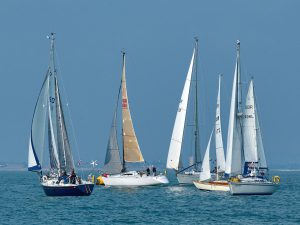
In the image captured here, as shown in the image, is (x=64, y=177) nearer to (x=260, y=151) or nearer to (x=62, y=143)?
(x=62, y=143)

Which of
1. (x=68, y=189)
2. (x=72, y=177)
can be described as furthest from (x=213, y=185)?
(x=68, y=189)

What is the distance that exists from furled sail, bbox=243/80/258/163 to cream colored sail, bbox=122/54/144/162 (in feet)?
59.6

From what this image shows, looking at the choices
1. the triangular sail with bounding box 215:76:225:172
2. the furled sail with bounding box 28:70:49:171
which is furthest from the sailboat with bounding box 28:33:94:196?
the triangular sail with bounding box 215:76:225:172

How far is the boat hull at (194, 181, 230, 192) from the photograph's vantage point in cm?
8481

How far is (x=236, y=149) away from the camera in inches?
3177

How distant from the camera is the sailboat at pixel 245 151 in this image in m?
78.6

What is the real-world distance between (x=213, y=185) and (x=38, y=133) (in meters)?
18.5

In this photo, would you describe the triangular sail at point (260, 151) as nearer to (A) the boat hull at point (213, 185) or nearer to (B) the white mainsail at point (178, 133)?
(A) the boat hull at point (213, 185)

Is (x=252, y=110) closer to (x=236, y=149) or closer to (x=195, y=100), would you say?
(x=236, y=149)

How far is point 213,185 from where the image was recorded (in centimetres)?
8594

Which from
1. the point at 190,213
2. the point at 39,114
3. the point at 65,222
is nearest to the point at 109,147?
the point at 39,114

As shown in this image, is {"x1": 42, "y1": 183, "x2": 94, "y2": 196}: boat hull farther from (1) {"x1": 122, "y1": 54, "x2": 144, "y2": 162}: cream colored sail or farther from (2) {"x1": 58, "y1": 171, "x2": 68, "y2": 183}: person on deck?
(1) {"x1": 122, "y1": 54, "x2": 144, "y2": 162}: cream colored sail

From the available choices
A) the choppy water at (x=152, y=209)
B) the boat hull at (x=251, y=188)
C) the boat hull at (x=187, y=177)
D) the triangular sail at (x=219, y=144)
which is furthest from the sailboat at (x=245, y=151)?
the boat hull at (x=187, y=177)

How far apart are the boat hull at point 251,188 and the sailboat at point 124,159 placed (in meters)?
19.5
